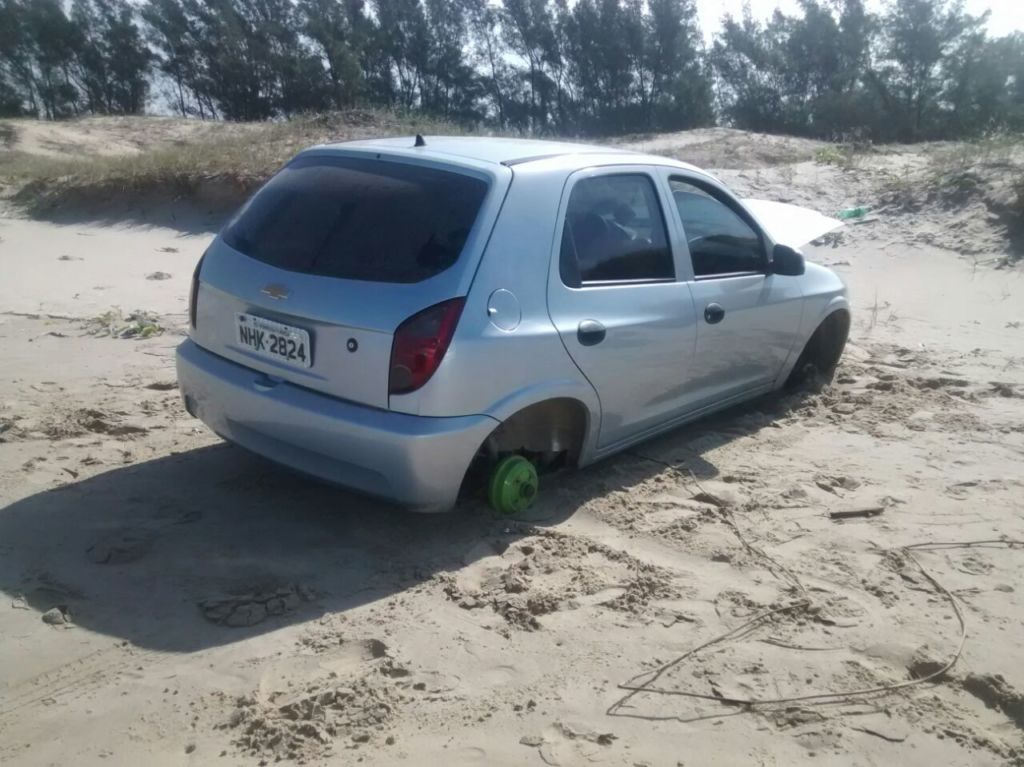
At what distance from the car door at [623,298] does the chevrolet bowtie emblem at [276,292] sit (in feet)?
3.61

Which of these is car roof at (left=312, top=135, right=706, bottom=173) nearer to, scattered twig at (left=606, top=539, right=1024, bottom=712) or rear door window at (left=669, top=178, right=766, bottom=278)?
rear door window at (left=669, top=178, right=766, bottom=278)

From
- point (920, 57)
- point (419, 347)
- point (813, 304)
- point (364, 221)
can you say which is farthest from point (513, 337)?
point (920, 57)

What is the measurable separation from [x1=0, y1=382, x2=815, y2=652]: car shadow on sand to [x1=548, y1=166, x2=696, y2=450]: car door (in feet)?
1.45

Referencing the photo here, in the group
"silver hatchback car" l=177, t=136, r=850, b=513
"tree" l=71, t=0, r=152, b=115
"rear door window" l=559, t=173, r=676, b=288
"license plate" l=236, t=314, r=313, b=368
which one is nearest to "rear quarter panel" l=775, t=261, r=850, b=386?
"silver hatchback car" l=177, t=136, r=850, b=513

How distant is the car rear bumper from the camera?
3926 mm

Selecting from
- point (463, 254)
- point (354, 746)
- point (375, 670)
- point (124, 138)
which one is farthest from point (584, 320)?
point (124, 138)

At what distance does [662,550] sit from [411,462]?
120 cm

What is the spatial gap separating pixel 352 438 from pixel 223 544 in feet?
2.55

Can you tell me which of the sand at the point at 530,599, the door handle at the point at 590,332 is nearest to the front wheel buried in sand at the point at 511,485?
the sand at the point at 530,599

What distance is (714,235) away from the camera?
542 cm

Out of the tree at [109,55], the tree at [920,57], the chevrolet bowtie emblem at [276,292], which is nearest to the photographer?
the chevrolet bowtie emblem at [276,292]

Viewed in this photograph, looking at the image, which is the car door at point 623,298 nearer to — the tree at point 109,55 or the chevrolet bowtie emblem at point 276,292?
the chevrolet bowtie emblem at point 276,292

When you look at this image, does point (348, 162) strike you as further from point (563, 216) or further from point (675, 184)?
point (675, 184)

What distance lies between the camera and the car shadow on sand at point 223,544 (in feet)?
12.2
